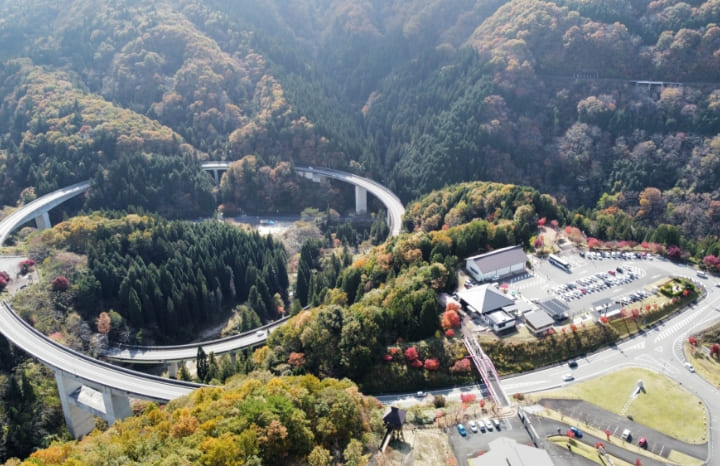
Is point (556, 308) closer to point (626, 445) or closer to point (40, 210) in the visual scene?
point (626, 445)

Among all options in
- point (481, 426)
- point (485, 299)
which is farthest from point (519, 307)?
point (481, 426)

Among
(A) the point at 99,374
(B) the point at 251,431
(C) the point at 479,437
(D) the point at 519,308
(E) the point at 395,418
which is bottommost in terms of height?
(A) the point at 99,374


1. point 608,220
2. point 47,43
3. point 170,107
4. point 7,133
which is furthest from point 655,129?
point 47,43

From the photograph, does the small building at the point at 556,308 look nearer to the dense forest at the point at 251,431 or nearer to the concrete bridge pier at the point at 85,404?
the dense forest at the point at 251,431

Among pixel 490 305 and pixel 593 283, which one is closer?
pixel 490 305

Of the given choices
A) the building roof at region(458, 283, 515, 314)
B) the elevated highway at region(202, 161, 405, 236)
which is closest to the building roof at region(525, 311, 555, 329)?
the building roof at region(458, 283, 515, 314)

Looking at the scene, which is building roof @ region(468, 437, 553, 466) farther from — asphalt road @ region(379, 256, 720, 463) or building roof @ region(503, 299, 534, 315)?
building roof @ region(503, 299, 534, 315)
